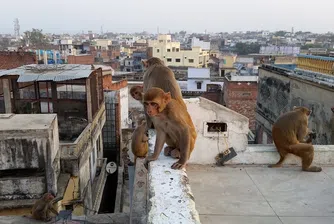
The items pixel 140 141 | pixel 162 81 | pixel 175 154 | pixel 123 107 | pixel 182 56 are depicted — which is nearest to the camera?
pixel 175 154

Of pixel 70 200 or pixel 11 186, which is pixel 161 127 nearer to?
pixel 11 186

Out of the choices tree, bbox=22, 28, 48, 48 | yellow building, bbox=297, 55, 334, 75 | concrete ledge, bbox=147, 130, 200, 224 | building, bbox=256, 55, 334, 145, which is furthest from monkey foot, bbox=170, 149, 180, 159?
tree, bbox=22, 28, 48, 48

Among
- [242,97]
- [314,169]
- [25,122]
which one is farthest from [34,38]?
[314,169]

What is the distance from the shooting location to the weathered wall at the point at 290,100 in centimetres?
934

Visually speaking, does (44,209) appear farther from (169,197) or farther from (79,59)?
(79,59)

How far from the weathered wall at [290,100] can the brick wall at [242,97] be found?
7.46 m

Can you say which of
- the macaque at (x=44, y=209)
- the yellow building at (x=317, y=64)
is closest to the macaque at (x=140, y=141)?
the macaque at (x=44, y=209)

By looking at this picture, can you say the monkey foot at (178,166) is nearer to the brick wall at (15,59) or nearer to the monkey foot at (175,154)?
the monkey foot at (175,154)

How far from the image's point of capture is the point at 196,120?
569cm

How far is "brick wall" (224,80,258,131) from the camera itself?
A: 22.5 meters

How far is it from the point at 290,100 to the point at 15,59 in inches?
673

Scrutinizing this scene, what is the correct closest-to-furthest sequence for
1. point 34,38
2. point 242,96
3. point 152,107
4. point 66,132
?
point 152,107 → point 66,132 → point 242,96 → point 34,38

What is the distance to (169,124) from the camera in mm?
3807

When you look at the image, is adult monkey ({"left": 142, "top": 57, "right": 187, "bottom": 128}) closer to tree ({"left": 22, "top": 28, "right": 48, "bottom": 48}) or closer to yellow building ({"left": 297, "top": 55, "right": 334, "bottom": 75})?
yellow building ({"left": 297, "top": 55, "right": 334, "bottom": 75})
